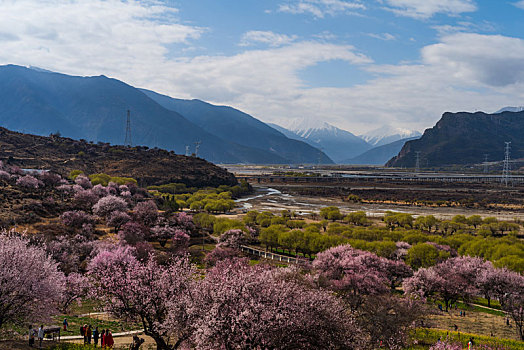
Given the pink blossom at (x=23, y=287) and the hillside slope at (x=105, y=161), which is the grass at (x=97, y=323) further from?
the hillside slope at (x=105, y=161)

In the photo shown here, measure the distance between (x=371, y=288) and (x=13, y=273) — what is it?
30284 mm

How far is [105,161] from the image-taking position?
15488 cm

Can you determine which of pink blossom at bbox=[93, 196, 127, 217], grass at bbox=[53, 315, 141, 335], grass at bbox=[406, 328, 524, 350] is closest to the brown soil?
pink blossom at bbox=[93, 196, 127, 217]

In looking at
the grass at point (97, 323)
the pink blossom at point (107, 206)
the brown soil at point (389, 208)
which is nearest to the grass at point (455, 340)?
the grass at point (97, 323)

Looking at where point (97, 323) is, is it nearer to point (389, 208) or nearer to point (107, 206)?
point (107, 206)

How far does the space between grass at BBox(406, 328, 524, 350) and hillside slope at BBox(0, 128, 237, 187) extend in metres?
120

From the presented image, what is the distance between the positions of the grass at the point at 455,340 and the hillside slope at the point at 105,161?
119765 mm

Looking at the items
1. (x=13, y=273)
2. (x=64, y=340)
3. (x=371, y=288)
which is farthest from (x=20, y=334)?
(x=371, y=288)

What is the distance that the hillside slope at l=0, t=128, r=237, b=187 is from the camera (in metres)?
132

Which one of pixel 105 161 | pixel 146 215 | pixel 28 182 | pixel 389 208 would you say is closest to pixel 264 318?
pixel 146 215

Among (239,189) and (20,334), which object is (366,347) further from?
(239,189)

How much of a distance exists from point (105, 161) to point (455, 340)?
149 metres

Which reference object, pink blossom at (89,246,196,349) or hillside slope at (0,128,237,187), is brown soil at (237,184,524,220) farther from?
pink blossom at (89,246,196,349)

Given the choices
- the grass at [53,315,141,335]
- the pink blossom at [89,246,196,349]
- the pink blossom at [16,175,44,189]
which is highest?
the pink blossom at [16,175,44,189]
